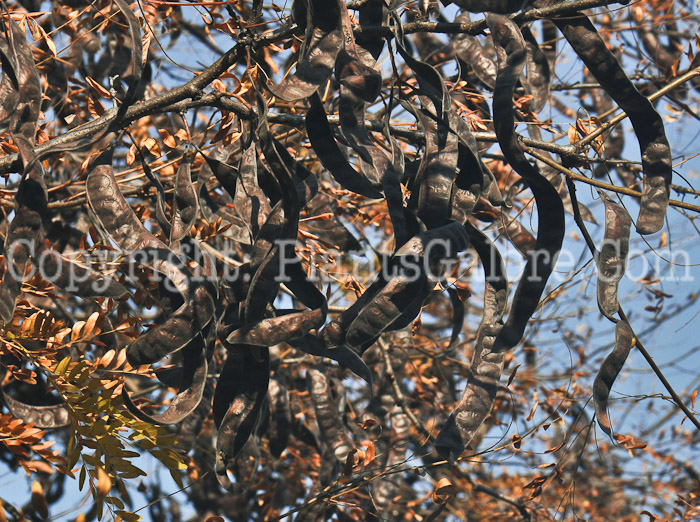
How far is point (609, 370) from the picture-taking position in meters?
1.66

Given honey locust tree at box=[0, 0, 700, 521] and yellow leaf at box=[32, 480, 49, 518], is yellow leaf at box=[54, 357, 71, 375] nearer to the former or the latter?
honey locust tree at box=[0, 0, 700, 521]

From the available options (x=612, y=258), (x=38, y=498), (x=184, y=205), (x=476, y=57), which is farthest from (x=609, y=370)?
(x=476, y=57)

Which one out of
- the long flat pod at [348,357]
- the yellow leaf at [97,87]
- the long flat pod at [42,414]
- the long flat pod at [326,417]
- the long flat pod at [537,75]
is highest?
the long flat pod at [537,75]

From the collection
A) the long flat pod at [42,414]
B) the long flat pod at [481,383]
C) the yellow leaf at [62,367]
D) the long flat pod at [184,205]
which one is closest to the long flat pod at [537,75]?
the long flat pod at [481,383]

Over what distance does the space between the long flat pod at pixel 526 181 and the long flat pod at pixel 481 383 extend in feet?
0.36

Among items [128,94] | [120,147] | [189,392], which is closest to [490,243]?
[189,392]

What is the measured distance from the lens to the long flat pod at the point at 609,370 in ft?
5.41

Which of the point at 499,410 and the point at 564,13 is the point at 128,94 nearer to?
the point at 564,13

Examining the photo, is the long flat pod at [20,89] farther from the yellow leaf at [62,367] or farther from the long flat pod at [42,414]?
the long flat pod at [42,414]

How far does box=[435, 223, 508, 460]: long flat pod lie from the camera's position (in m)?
1.70

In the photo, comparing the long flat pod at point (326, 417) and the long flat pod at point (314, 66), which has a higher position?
the long flat pod at point (314, 66)

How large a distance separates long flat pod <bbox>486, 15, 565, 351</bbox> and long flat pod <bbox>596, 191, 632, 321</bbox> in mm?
165

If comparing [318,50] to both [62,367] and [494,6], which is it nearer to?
[494,6]

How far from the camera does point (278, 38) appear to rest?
→ 1.92 meters
